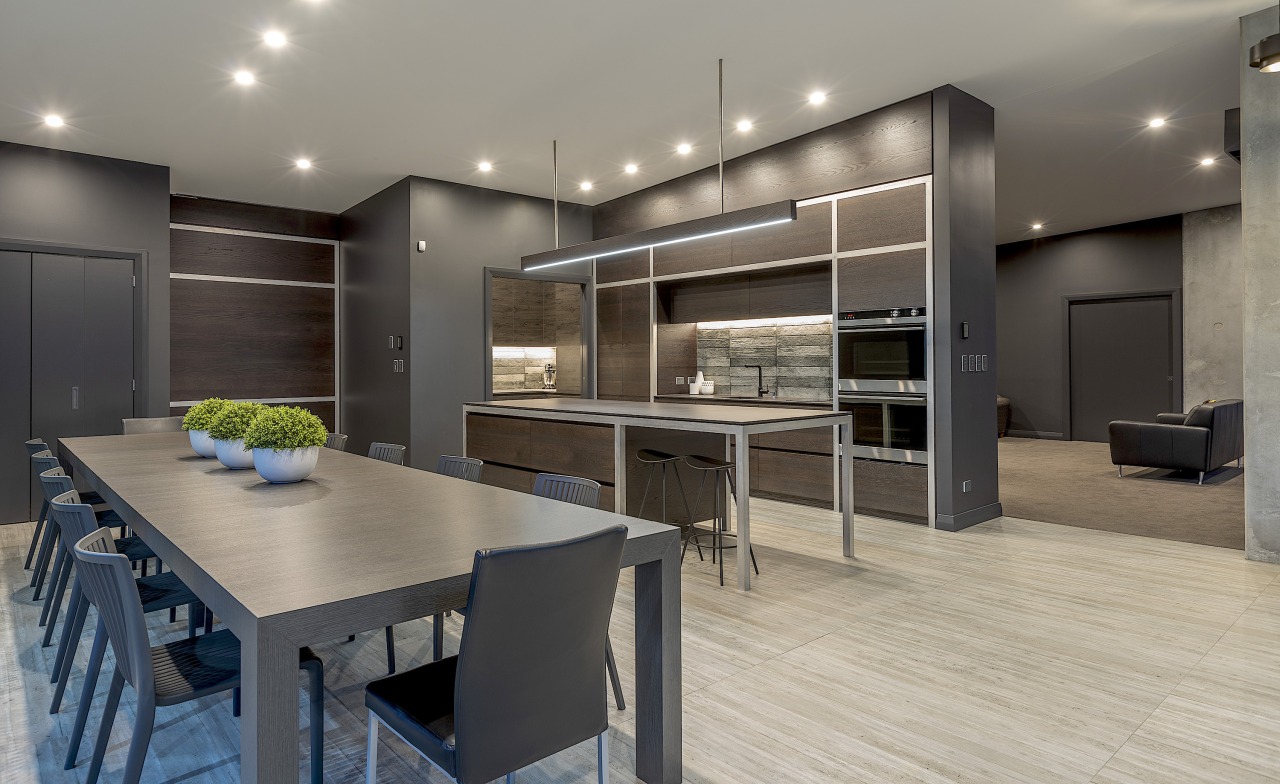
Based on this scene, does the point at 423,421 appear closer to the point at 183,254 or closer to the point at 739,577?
the point at 183,254

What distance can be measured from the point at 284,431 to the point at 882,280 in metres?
4.07

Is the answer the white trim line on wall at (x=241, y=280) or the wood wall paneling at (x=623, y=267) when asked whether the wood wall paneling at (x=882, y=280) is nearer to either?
the wood wall paneling at (x=623, y=267)

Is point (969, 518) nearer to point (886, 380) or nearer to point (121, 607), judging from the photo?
point (886, 380)

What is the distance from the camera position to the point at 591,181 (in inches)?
278

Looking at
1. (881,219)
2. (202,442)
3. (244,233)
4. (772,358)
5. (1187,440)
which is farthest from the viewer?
(244,233)

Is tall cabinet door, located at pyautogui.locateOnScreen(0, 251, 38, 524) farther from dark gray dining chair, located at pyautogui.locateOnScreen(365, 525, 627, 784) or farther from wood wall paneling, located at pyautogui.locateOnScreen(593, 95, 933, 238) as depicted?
→ dark gray dining chair, located at pyautogui.locateOnScreen(365, 525, 627, 784)

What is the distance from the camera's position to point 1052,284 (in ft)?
34.2

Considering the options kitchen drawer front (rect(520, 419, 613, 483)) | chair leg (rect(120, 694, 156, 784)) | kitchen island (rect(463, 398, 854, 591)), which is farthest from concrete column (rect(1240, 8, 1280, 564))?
chair leg (rect(120, 694, 156, 784))

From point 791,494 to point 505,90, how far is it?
146 inches

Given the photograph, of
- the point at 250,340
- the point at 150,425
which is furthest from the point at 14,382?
the point at 250,340

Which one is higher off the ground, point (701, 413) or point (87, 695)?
point (701, 413)

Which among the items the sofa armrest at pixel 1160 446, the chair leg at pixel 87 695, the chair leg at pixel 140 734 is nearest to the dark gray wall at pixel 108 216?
the chair leg at pixel 87 695

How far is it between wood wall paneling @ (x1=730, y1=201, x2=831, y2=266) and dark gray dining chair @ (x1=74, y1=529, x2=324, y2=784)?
4.40 meters

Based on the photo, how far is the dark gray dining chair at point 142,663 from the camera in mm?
1500
